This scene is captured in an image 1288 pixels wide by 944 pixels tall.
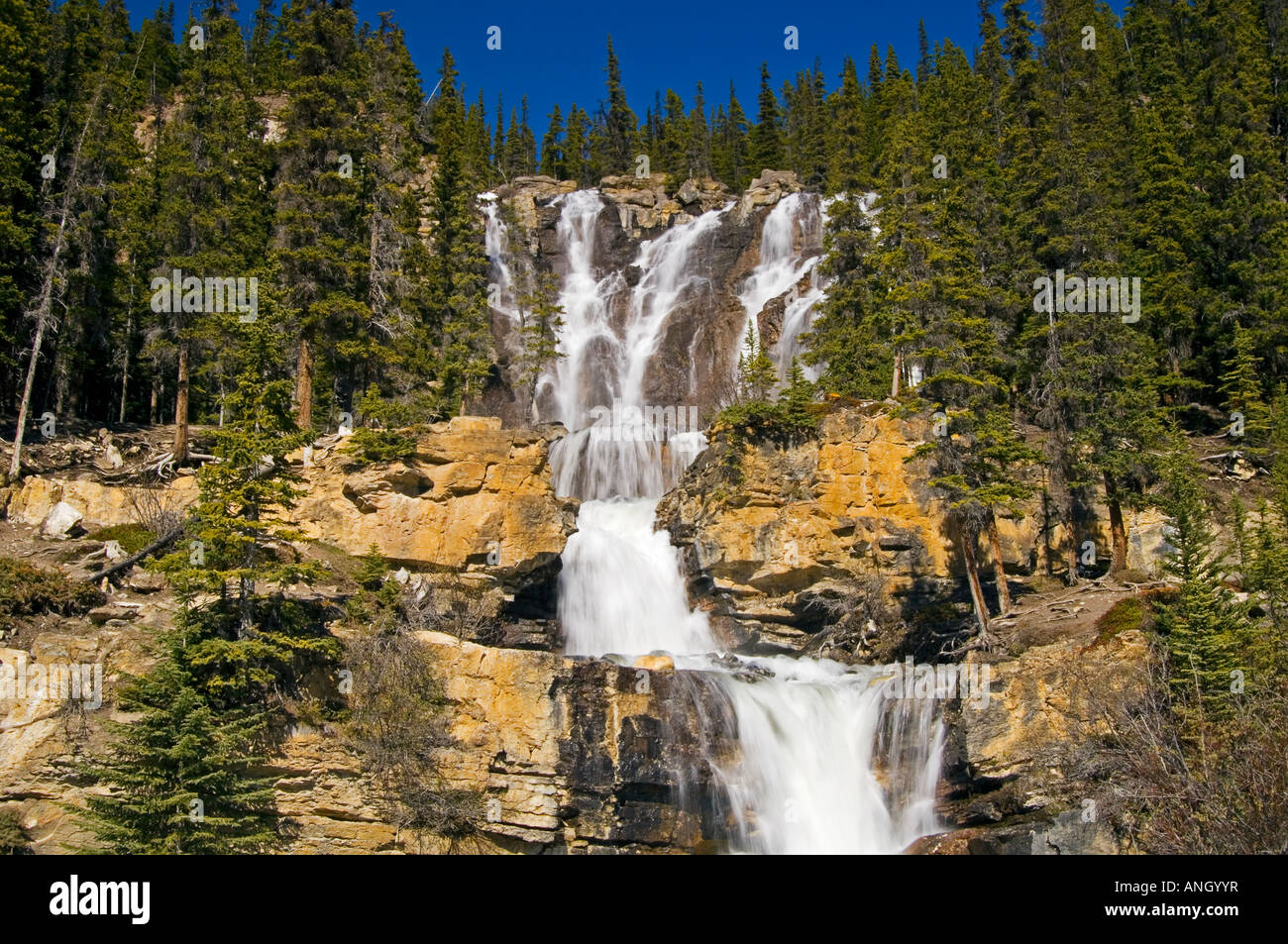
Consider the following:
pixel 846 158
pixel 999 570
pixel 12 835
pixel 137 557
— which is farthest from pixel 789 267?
pixel 12 835

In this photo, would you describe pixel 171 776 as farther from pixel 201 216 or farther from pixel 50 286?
pixel 201 216

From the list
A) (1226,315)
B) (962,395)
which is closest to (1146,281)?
(1226,315)

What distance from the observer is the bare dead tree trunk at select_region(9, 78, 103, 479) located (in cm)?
2417

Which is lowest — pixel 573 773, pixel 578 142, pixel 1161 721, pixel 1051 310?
pixel 573 773

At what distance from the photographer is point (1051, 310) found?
93.9 ft

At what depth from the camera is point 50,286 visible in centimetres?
2552

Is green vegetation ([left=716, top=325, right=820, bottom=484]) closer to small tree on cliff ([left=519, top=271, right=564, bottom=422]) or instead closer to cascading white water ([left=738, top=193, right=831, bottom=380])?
small tree on cliff ([left=519, top=271, right=564, bottom=422])

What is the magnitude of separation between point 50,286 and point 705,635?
2255 cm

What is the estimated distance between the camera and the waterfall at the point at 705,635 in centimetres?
2138

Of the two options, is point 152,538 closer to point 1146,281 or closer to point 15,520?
point 15,520

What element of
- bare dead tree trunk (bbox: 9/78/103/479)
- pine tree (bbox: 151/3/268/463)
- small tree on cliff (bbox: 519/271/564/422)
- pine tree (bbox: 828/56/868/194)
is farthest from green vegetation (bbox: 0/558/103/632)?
pine tree (bbox: 828/56/868/194)

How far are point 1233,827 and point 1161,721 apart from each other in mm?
3825

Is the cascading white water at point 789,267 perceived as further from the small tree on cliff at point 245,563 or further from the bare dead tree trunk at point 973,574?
the small tree on cliff at point 245,563

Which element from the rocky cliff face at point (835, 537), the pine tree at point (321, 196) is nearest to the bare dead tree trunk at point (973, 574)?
the rocky cliff face at point (835, 537)
